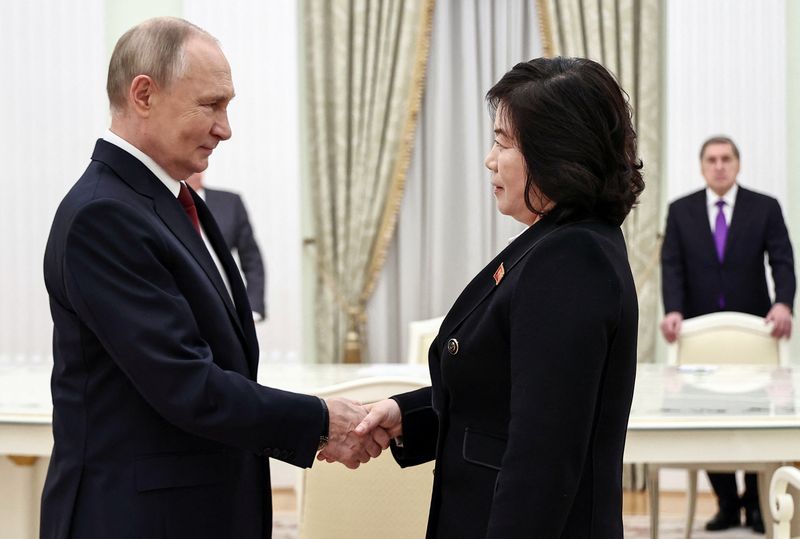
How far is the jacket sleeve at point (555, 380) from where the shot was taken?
5.46 ft

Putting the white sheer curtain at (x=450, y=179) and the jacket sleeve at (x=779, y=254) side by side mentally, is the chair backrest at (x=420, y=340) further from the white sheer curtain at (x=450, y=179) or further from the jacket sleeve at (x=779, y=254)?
the jacket sleeve at (x=779, y=254)

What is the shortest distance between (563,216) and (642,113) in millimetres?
5243

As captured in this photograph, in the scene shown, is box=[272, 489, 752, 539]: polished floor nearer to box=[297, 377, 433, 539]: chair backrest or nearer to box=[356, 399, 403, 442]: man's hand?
box=[297, 377, 433, 539]: chair backrest

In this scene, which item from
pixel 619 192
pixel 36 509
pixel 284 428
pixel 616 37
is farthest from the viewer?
pixel 616 37

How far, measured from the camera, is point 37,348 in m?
6.94

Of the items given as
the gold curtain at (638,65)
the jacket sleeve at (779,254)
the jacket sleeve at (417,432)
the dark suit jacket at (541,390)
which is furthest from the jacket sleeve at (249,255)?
the dark suit jacket at (541,390)

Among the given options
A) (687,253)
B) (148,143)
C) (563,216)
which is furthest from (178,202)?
(687,253)

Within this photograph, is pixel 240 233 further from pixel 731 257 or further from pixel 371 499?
pixel 371 499

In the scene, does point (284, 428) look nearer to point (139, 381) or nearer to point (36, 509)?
point (139, 381)

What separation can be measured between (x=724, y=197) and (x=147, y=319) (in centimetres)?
500

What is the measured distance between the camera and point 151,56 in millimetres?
2076

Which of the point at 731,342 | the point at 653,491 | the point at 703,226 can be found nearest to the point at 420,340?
the point at 653,491

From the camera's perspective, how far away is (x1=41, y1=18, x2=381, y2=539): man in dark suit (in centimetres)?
193

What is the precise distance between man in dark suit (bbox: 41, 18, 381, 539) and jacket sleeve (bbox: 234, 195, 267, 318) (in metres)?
4.02
